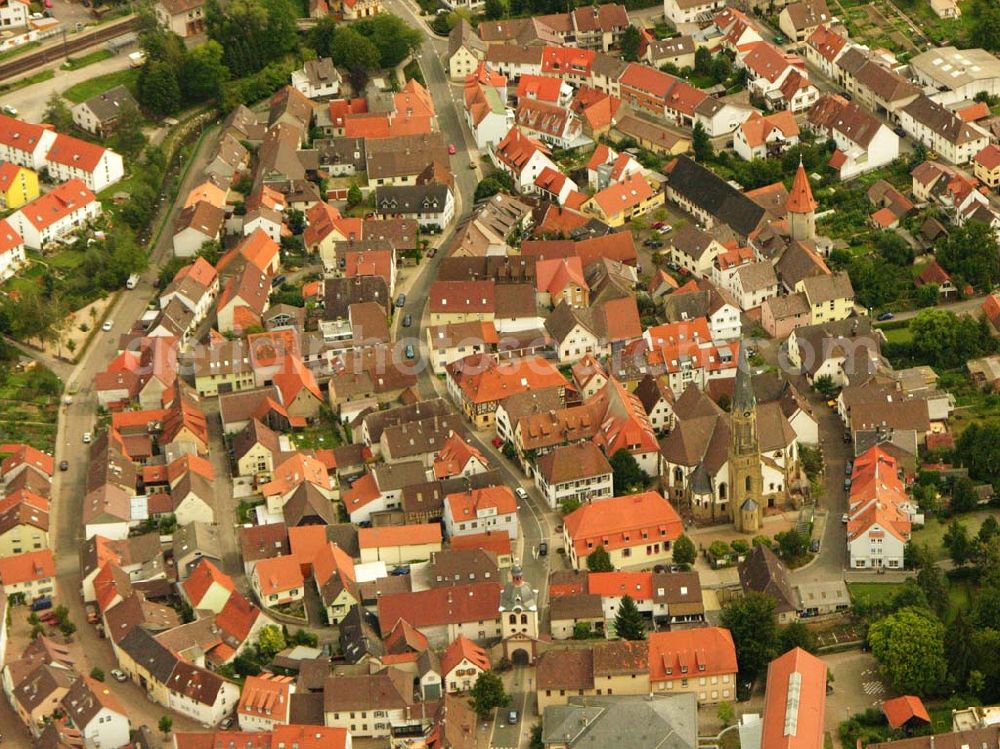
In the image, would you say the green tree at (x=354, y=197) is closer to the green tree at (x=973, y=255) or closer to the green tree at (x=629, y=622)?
the green tree at (x=973, y=255)

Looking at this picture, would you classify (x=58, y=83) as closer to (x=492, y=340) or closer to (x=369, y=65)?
(x=369, y=65)

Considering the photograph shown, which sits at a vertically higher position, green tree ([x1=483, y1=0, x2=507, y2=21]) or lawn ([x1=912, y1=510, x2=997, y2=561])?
lawn ([x1=912, y1=510, x2=997, y2=561])

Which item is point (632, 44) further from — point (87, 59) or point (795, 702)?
point (795, 702)

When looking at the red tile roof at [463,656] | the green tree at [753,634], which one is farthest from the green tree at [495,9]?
the green tree at [753,634]

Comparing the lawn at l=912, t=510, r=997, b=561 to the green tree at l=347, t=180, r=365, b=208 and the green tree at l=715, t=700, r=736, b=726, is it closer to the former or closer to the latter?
the green tree at l=715, t=700, r=736, b=726

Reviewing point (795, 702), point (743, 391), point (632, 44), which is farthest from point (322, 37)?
point (795, 702)

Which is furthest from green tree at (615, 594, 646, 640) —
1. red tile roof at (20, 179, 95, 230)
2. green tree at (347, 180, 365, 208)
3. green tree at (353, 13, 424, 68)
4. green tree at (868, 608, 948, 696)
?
green tree at (353, 13, 424, 68)
